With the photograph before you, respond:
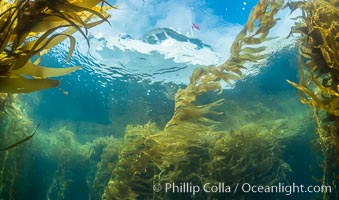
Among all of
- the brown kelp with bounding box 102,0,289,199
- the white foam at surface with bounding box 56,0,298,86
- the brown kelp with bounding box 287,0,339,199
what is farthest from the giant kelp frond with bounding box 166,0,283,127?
the white foam at surface with bounding box 56,0,298,86

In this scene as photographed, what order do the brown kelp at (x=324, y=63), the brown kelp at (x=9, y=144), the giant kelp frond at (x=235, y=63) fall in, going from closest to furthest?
1. the brown kelp at (x=324, y=63)
2. the giant kelp frond at (x=235, y=63)
3. the brown kelp at (x=9, y=144)

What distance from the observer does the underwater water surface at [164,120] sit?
20.8 ft

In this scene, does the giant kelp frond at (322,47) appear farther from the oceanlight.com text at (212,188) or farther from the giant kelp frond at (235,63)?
the oceanlight.com text at (212,188)

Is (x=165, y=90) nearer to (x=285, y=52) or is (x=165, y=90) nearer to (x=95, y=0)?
(x=285, y=52)

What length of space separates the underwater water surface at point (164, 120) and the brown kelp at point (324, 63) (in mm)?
918

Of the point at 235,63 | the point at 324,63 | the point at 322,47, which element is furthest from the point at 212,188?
the point at 322,47

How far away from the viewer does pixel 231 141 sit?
7309 millimetres

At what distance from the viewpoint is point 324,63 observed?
3.14 metres

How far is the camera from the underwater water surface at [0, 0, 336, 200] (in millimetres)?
6344

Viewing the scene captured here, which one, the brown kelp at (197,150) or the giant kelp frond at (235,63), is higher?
the giant kelp frond at (235,63)

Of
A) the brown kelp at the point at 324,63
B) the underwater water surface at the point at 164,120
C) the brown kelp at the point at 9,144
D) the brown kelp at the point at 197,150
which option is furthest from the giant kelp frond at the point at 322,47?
the brown kelp at the point at 9,144

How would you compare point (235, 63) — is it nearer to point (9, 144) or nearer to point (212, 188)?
point (212, 188)

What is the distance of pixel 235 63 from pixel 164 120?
1146 cm

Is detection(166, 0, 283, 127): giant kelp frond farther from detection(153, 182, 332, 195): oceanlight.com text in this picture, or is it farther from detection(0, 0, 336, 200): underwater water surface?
detection(153, 182, 332, 195): oceanlight.com text
